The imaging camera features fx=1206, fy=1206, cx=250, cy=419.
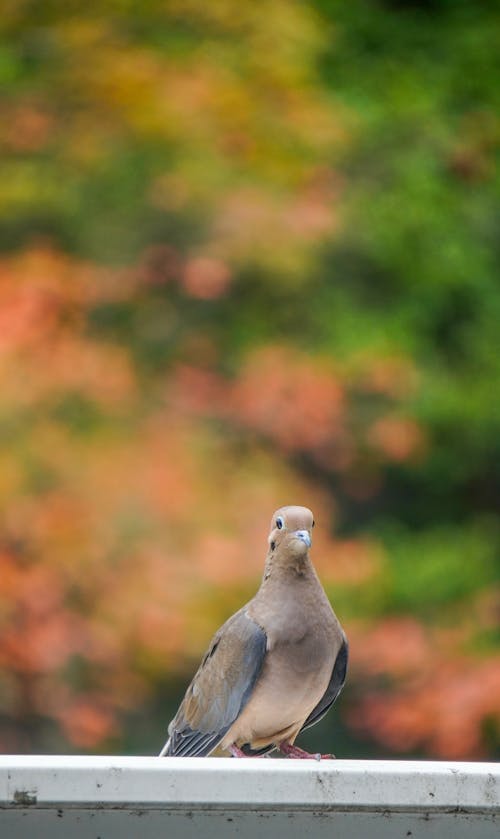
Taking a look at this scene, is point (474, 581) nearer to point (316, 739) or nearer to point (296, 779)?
point (316, 739)

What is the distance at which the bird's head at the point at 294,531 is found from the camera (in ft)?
7.25

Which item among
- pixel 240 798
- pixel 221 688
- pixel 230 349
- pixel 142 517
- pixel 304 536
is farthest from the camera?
pixel 230 349

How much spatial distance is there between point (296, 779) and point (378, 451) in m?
5.21

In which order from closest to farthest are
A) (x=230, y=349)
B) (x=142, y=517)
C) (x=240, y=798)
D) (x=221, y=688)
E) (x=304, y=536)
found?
(x=240, y=798), (x=304, y=536), (x=221, y=688), (x=142, y=517), (x=230, y=349)

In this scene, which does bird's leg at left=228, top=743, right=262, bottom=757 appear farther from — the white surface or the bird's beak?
the white surface

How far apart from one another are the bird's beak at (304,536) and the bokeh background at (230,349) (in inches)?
130

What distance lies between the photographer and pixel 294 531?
2.23 meters

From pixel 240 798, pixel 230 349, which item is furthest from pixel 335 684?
pixel 230 349

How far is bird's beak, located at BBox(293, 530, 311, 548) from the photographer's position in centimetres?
219

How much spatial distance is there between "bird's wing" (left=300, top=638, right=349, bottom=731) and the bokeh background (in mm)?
3052

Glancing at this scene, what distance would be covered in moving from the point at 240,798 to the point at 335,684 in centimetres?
85

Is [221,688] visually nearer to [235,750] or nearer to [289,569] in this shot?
[235,750]

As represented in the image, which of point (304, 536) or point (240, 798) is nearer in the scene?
point (240, 798)

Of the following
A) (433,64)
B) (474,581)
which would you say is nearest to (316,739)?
(474,581)
